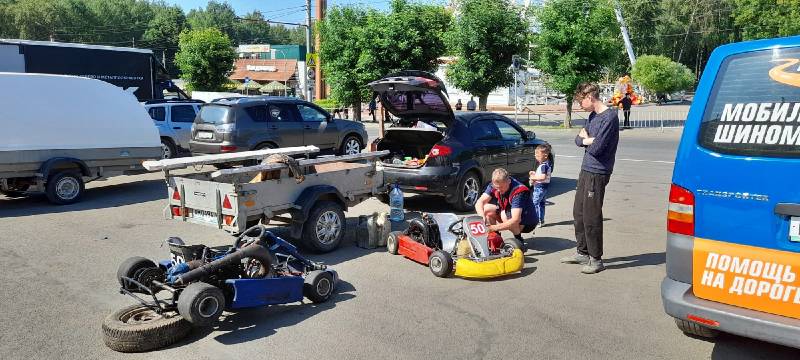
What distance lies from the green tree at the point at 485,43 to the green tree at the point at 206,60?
75.3ft

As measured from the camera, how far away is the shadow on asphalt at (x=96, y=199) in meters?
10.6

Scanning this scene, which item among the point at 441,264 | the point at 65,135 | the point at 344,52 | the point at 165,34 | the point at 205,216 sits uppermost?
the point at 165,34

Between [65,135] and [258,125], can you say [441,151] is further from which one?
[65,135]

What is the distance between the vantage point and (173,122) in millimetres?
16922

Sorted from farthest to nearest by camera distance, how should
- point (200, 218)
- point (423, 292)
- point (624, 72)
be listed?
point (624, 72) → point (200, 218) → point (423, 292)

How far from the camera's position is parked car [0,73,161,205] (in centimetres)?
1033

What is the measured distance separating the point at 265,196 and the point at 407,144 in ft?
14.0

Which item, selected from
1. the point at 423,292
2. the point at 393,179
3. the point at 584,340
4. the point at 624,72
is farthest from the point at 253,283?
the point at 624,72

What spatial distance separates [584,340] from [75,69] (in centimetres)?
2194

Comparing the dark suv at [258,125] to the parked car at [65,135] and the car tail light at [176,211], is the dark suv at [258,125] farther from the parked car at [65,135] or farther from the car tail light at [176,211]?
the car tail light at [176,211]

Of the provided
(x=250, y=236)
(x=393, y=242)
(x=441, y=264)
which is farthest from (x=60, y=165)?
(x=441, y=264)

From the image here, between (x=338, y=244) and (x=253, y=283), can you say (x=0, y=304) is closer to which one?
(x=253, y=283)

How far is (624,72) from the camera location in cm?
6706

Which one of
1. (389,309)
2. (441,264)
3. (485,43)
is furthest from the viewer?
(485,43)
